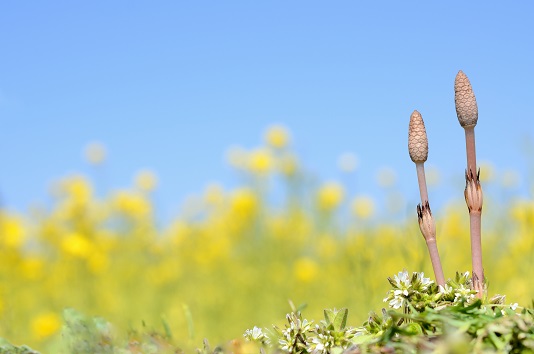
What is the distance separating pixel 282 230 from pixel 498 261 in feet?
4.55

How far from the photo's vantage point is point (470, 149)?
985mm

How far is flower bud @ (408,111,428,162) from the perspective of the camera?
962 millimetres

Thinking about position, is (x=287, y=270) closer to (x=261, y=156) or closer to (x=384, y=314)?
(x=261, y=156)

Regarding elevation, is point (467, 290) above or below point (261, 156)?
below

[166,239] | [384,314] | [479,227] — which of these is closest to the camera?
[384,314]

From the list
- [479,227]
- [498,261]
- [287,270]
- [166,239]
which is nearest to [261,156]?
[287,270]

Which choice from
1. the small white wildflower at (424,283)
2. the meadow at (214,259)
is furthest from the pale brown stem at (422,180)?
the meadow at (214,259)

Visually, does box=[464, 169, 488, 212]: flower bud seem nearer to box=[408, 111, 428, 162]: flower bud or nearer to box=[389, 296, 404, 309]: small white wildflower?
box=[408, 111, 428, 162]: flower bud

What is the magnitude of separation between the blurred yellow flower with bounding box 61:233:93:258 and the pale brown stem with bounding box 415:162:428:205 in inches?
Answer: 112

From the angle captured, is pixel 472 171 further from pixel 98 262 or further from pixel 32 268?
pixel 32 268

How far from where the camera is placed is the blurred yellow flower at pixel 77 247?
11.5ft

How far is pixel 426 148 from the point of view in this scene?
965 mm

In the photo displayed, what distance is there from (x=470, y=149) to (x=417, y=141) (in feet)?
0.30

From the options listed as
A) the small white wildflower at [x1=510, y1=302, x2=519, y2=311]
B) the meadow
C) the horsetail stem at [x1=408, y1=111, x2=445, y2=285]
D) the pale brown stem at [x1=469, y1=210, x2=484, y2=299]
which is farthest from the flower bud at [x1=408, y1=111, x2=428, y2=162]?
the meadow
